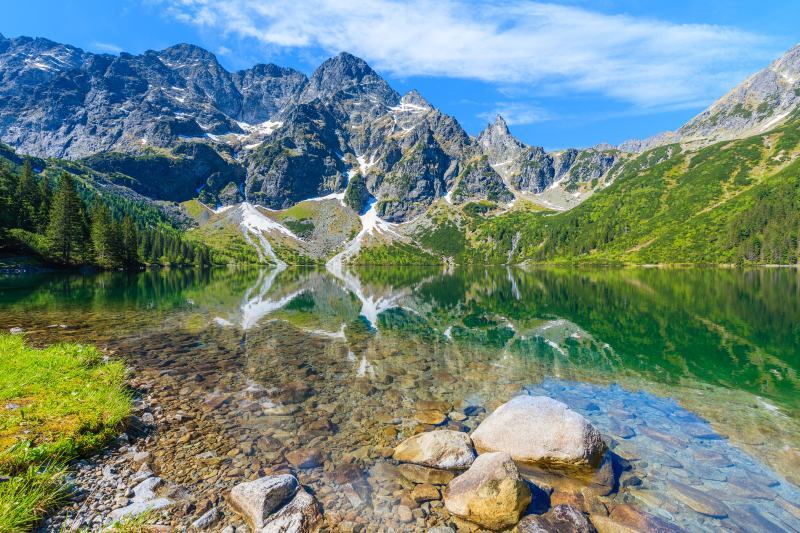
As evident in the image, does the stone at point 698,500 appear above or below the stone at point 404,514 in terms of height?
below

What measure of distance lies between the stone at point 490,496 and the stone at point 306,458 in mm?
4325

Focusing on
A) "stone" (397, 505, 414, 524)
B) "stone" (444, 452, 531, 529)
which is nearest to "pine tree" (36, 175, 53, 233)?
"stone" (397, 505, 414, 524)

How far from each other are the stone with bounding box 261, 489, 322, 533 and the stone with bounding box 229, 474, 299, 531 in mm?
161

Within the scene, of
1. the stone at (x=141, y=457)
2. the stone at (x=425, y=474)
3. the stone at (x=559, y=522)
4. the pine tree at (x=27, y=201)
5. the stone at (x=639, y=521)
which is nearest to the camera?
the stone at (x=559, y=522)

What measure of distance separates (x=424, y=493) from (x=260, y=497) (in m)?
4.60

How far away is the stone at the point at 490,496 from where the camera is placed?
9617 mm

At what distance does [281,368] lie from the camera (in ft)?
74.4

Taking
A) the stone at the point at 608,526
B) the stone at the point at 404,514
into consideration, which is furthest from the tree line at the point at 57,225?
the stone at the point at 608,526

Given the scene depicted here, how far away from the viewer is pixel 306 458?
1237 centimetres

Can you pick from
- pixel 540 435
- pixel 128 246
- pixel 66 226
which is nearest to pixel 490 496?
pixel 540 435

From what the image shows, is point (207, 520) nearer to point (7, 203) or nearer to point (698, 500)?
point (698, 500)

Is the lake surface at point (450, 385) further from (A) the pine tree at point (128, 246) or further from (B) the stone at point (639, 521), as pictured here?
(A) the pine tree at point (128, 246)

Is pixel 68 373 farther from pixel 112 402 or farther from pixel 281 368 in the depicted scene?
pixel 281 368

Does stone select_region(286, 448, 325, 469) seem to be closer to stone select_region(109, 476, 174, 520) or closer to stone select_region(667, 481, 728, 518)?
stone select_region(109, 476, 174, 520)
